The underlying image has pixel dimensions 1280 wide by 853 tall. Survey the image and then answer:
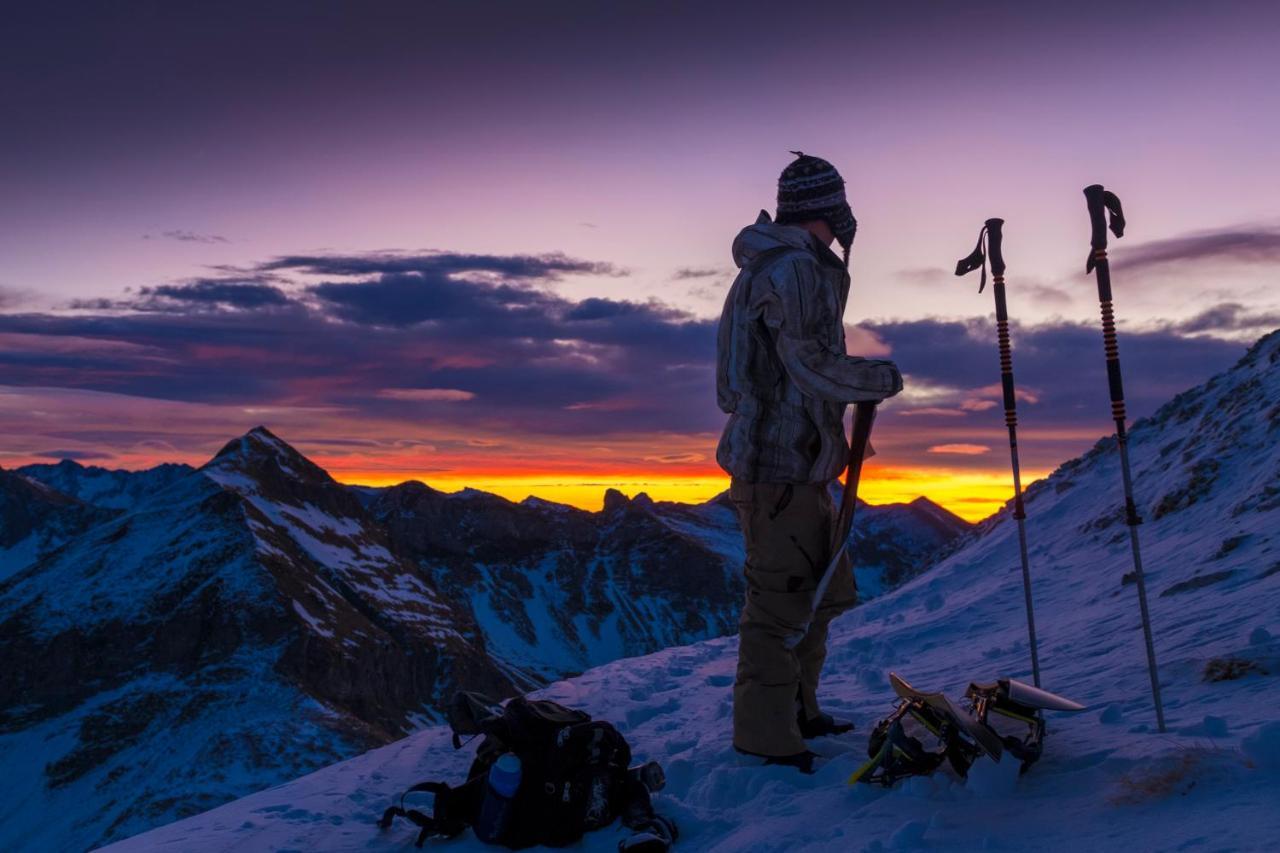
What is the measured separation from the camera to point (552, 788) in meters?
5.57

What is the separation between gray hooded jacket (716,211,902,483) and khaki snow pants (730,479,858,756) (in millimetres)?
189

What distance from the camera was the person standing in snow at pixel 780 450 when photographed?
608cm

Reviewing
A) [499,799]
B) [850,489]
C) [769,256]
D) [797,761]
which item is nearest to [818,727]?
[797,761]

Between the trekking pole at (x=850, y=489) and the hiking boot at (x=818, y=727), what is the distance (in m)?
1.18

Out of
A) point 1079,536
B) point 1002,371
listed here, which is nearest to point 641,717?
point 1002,371

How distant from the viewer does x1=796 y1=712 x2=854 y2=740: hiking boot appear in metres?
6.95

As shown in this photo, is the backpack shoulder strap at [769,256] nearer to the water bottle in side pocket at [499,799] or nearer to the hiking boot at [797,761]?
the hiking boot at [797,761]

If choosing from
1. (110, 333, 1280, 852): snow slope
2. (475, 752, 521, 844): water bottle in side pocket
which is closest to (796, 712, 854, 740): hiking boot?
(110, 333, 1280, 852): snow slope

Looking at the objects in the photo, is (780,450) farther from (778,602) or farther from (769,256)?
(769,256)

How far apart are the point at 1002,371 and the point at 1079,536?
27.5 feet

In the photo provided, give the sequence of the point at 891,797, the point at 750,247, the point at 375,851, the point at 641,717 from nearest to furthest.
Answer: the point at 891,797
the point at 375,851
the point at 750,247
the point at 641,717

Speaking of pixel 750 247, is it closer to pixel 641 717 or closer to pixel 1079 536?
pixel 641 717

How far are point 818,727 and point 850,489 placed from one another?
6.61ft

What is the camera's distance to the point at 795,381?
19.7ft
